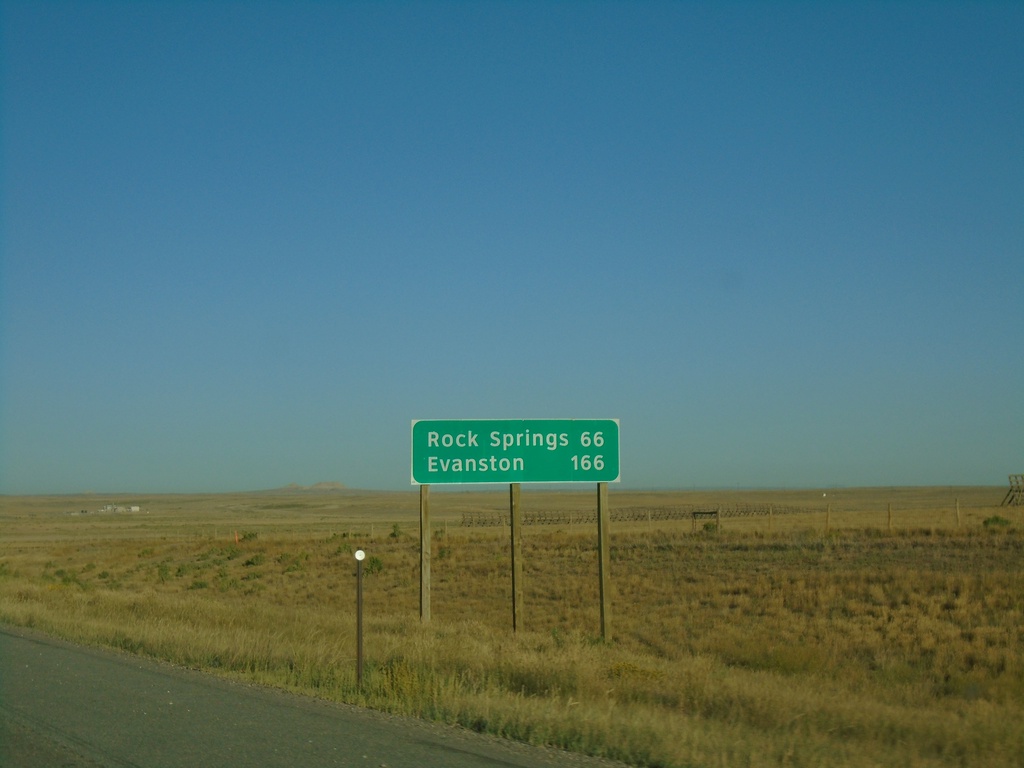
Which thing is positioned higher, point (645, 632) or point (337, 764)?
point (337, 764)

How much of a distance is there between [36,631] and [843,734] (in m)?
13.8

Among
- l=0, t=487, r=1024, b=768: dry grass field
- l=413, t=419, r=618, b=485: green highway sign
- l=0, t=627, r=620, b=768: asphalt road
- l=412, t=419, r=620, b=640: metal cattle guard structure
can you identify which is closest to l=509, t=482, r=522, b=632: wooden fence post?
l=412, t=419, r=620, b=640: metal cattle guard structure

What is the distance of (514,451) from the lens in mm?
17219

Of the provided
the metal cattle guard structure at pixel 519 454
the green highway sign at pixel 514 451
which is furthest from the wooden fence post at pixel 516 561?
the green highway sign at pixel 514 451

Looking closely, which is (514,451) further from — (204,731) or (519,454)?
(204,731)

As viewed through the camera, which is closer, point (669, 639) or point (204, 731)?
point (204, 731)

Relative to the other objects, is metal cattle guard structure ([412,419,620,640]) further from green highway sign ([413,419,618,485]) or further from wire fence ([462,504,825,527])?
wire fence ([462,504,825,527])

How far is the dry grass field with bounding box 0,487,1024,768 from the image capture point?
870 cm

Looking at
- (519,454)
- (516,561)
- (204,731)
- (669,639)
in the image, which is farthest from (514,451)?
(204,731)

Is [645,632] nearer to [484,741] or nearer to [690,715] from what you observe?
[690,715]

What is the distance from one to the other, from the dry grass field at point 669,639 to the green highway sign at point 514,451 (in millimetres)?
2781

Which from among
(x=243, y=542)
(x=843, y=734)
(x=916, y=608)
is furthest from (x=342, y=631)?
(x=243, y=542)

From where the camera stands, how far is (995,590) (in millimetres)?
22328

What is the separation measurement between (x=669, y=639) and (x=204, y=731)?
13.3m
